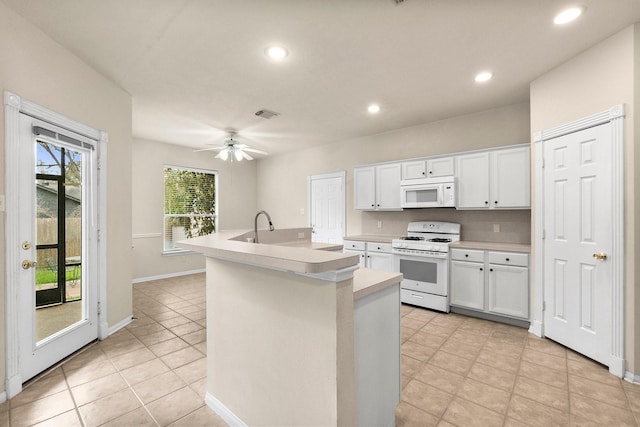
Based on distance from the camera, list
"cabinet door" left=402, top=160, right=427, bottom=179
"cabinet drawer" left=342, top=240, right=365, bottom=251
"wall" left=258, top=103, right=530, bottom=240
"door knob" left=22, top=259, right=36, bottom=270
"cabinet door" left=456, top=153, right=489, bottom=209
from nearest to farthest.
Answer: "door knob" left=22, top=259, right=36, bottom=270 < "cabinet door" left=456, top=153, right=489, bottom=209 < "wall" left=258, top=103, right=530, bottom=240 < "cabinet door" left=402, top=160, right=427, bottom=179 < "cabinet drawer" left=342, top=240, right=365, bottom=251

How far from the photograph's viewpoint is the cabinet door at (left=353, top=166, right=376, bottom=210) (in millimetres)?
4891

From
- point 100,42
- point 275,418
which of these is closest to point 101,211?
point 100,42

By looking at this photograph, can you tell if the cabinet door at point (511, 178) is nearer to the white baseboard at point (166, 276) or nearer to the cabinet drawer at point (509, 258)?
the cabinet drawer at point (509, 258)

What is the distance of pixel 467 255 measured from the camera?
3.70 meters

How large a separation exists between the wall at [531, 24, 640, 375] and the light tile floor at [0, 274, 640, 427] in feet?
1.81

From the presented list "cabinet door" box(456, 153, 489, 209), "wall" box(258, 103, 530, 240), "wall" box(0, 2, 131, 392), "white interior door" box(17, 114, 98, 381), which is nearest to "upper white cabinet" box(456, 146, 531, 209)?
"cabinet door" box(456, 153, 489, 209)

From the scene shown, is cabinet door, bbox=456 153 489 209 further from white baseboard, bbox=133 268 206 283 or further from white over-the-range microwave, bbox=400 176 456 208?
white baseboard, bbox=133 268 206 283

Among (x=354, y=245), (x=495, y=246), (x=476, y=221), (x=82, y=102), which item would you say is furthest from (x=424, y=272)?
(x=82, y=102)

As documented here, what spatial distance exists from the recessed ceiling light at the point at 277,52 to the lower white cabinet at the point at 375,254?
114 inches

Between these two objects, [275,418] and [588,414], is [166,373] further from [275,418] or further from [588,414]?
[588,414]

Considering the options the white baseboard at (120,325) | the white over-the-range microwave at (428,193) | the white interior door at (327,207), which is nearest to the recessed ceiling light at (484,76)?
the white over-the-range microwave at (428,193)

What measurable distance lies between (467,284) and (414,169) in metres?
1.77

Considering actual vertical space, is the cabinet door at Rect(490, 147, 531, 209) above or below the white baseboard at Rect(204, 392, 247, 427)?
above

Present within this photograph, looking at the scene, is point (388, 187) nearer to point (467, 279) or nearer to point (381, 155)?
point (381, 155)
